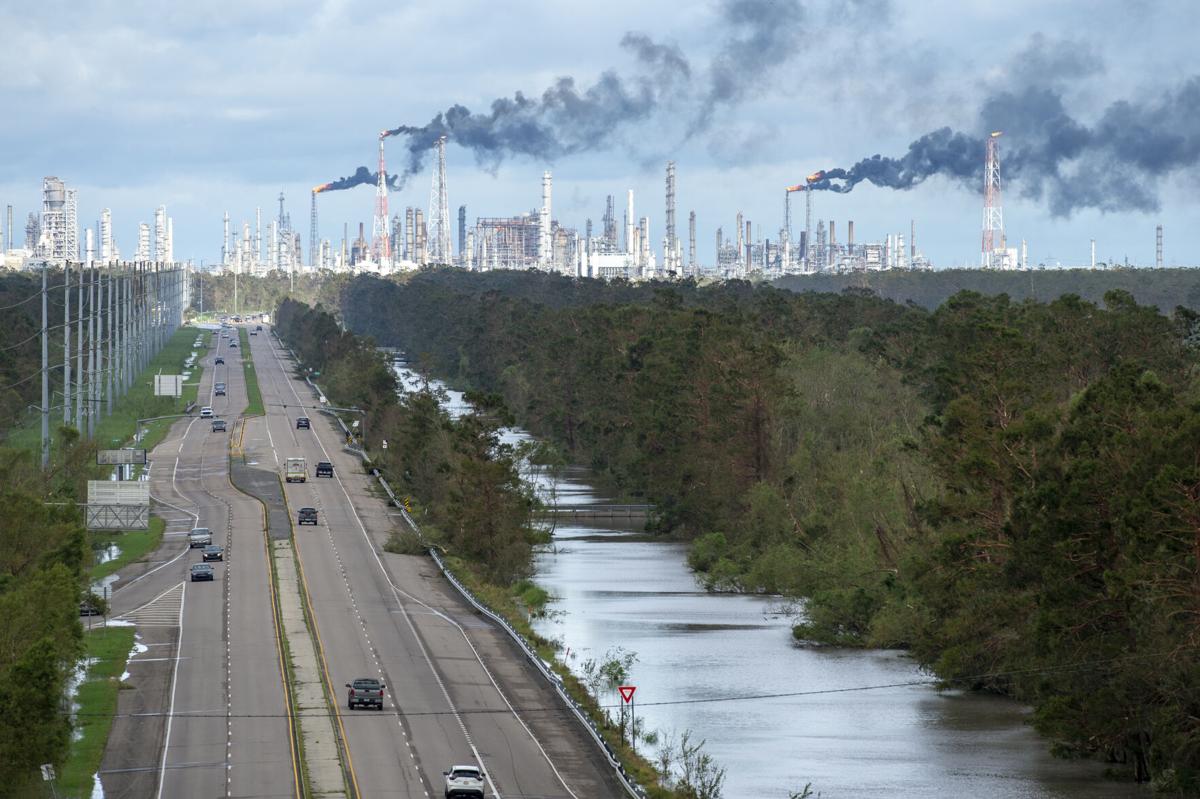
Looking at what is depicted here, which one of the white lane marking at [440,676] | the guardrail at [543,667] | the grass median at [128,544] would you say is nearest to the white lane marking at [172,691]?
the white lane marking at [440,676]

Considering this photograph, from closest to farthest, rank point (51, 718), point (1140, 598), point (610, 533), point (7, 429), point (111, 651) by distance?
point (51, 718)
point (1140, 598)
point (111, 651)
point (610, 533)
point (7, 429)

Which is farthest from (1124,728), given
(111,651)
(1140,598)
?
(111,651)

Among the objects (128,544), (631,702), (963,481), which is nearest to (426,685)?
(631,702)

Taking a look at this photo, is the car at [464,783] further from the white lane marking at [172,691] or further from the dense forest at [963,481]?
the dense forest at [963,481]

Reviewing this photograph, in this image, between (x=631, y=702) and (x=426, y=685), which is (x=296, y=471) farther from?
(x=631, y=702)

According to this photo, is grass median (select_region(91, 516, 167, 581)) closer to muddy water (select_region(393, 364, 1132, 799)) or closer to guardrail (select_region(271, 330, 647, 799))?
guardrail (select_region(271, 330, 647, 799))

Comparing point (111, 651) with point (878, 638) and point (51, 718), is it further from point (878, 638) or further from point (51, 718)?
point (878, 638)
